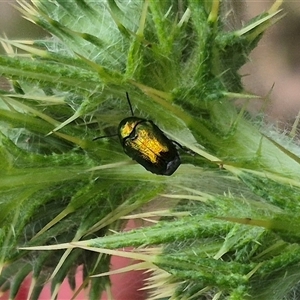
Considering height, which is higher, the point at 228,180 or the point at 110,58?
the point at 110,58

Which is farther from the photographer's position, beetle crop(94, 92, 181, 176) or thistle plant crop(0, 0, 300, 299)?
beetle crop(94, 92, 181, 176)

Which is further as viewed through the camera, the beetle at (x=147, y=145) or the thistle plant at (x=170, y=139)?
the beetle at (x=147, y=145)

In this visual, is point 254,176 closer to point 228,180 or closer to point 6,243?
point 228,180

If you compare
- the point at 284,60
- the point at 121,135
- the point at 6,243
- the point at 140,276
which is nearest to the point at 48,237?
the point at 6,243
